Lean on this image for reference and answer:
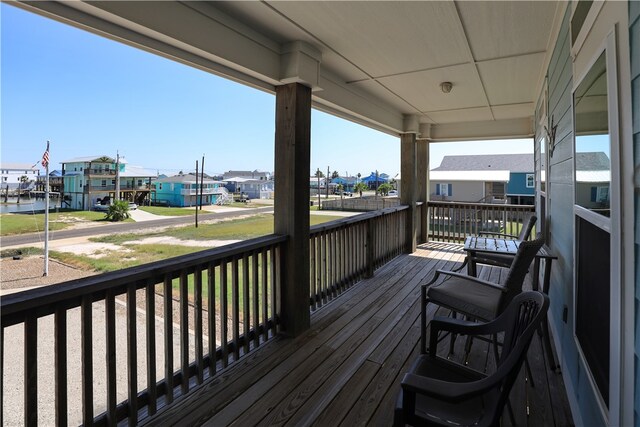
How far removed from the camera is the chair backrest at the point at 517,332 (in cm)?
105

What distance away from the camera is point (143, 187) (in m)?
2.87

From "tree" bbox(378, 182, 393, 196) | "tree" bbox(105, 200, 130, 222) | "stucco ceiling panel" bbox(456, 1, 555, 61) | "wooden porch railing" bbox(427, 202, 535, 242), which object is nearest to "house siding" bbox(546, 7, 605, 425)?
"stucco ceiling panel" bbox(456, 1, 555, 61)

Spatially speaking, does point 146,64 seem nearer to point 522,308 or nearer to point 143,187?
point 143,187

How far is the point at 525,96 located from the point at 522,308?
12.7 feet

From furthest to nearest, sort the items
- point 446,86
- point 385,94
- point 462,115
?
1. point 462,115
2. point 385,94
3. point 446,86

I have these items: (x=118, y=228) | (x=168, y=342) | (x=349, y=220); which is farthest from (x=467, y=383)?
(x=118, y=228)

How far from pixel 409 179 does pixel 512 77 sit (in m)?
2.44

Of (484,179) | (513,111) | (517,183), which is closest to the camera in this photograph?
(513,111)

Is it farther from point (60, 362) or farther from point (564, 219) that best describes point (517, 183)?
point (60, 362)

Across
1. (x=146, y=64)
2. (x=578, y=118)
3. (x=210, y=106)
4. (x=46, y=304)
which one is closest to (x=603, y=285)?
(x=578, y=118)

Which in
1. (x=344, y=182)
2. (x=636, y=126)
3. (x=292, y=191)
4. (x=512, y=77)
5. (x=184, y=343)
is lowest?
(x=184, y=343)

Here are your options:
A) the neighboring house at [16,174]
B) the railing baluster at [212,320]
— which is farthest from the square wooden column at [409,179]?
the neighboring house at [16,174]

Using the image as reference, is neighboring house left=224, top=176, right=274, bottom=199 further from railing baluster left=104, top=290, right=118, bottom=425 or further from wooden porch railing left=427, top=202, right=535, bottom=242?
wooden porch railing left=427, top=202, right=535, bottom=242

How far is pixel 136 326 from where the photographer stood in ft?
5.84
